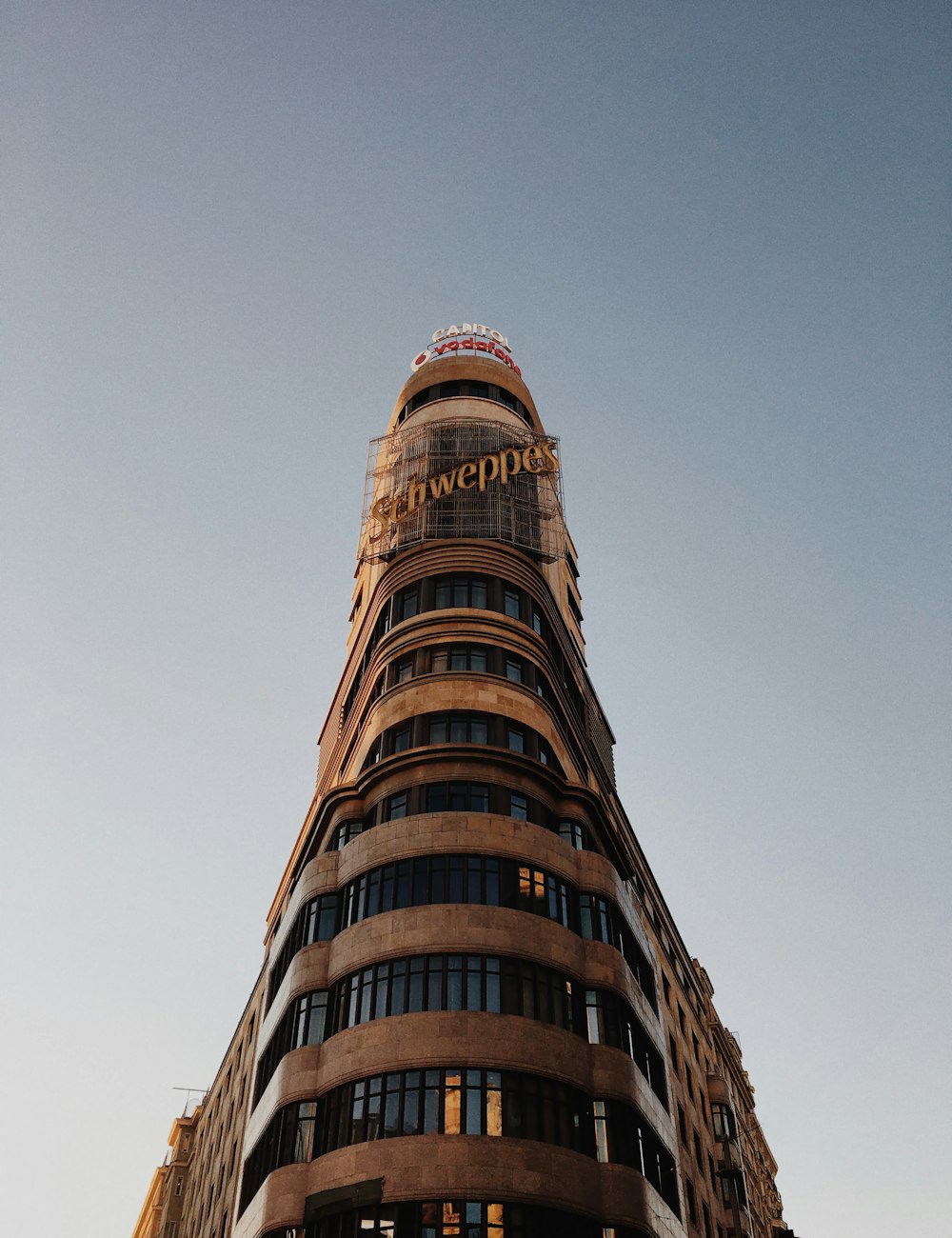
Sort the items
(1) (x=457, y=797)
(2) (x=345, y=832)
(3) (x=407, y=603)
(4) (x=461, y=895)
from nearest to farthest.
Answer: (4) (x=461, y=895)
(1) (x=457, y=797)
(2) (x=345, y=832)
(3) (x=407, y=603)

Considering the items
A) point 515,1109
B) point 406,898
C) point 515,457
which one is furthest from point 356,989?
point 515,457

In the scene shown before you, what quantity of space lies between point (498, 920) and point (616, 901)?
8050 millimetres

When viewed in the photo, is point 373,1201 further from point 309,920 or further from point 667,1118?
point 667,1118

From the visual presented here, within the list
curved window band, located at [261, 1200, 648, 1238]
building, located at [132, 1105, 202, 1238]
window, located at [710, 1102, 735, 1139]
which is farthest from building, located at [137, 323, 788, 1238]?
building, located at [132, 1105, 202, 1238]

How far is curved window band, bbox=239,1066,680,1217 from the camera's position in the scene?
37.4 metres

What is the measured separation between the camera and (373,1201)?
35969 mm

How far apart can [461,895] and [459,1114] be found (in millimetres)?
7941

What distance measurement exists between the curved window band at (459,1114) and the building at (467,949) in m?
0.08

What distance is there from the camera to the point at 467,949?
40.8 metres

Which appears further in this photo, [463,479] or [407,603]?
[463,479]

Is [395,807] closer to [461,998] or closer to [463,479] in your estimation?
[461,998]

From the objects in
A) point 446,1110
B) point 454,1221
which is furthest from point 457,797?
point 454,1221

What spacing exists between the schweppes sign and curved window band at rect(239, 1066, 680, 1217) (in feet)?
104

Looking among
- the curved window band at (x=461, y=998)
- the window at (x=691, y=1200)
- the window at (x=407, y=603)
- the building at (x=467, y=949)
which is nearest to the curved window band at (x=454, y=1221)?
the building at (x=467, y=949)
